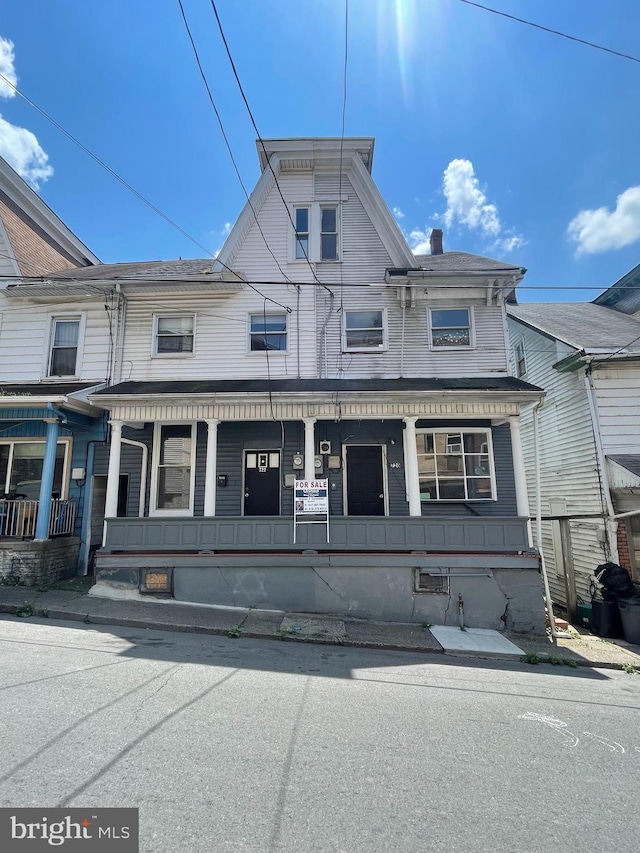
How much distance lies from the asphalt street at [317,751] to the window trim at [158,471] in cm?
471

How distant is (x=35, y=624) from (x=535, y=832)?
7.40 metres

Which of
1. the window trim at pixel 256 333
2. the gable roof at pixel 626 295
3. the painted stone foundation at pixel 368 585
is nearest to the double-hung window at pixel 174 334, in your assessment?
the window trim at pixel 256 333

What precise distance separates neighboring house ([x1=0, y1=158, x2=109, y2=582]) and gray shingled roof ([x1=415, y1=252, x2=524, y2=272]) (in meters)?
9.31

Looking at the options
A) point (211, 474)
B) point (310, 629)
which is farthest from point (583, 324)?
point (310, 629)

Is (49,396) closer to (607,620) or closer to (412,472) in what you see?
(412,472)

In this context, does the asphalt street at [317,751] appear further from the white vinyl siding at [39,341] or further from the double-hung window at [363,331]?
the double-hung window at [363,331]

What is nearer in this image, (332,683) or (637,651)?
(332,683)

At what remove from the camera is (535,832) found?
2.56 m

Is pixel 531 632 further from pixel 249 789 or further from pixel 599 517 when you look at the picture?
pixel 249 789

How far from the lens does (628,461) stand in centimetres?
970

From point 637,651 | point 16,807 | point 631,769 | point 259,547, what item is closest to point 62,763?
point 16,807

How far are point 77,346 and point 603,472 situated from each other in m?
13.7

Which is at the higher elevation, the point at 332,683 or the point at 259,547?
the point at 259,547
